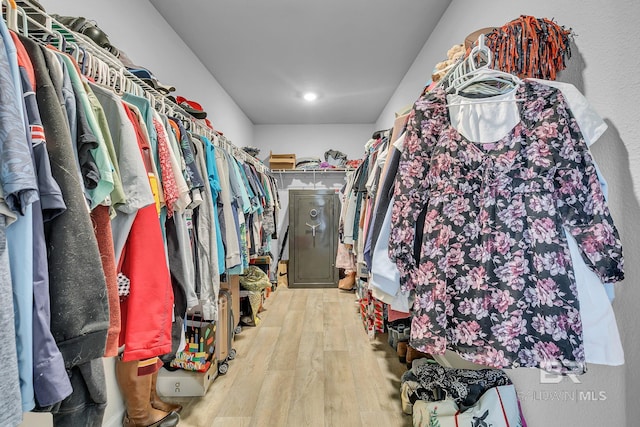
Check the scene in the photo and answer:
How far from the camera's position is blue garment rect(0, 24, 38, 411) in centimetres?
52

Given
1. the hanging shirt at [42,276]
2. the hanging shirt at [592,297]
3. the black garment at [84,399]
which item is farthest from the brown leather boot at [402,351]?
the hanging shirt at [42,276]

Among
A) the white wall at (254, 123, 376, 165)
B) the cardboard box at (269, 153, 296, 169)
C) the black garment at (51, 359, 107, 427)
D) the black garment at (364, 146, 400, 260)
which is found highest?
the white wall at (254, 123, 376, 165)

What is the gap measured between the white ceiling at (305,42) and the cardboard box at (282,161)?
3.31 ft

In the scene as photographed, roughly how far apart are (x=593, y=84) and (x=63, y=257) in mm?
1560

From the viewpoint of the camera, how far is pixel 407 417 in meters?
1.69

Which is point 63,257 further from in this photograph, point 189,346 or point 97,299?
point 189,346

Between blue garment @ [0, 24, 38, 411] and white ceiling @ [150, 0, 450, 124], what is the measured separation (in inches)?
79.6

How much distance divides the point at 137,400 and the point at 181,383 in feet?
1.05

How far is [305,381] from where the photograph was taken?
2.04 metres

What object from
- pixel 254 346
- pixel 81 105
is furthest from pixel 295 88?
pixel 81 105

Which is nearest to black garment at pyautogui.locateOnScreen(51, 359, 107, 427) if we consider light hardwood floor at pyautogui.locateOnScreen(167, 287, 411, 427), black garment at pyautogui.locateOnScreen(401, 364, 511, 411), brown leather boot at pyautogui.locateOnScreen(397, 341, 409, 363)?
light hardwood floor at pyautogui.locateOnScreen(167, 287, 411, 427)

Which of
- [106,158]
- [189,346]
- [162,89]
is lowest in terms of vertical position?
[189,346]

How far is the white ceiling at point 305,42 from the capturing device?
2.16m

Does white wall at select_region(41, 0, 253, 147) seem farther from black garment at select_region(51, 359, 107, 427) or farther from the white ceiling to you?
black garment at select_region(51, 359, 107, 427)
